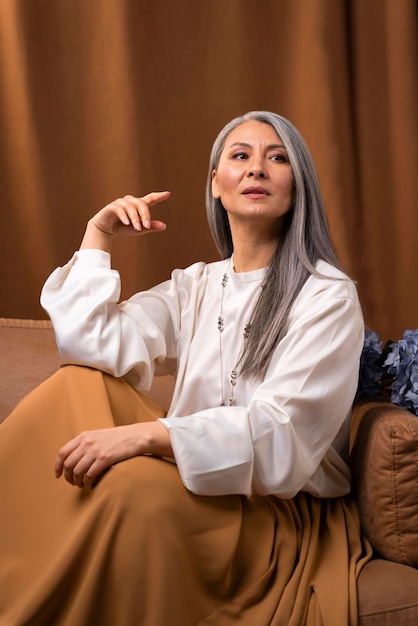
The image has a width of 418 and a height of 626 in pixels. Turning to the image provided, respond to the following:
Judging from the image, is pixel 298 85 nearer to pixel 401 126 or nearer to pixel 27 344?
pixel 401 126

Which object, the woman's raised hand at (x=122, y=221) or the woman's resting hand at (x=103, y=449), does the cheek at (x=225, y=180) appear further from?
the woman's resting hand at (x=103, y=449)

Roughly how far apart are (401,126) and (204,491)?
1.72 meters

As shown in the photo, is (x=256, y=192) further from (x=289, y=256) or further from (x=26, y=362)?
(x=26, y=362)

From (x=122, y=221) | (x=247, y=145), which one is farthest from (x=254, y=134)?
(x=122, y=221)

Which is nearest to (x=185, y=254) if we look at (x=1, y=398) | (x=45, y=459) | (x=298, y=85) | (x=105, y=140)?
(x=105, y=140)

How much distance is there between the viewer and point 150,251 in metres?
2.94

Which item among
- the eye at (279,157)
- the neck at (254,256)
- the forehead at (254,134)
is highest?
the forehead at (254,134)

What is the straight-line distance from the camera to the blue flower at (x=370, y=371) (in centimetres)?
211

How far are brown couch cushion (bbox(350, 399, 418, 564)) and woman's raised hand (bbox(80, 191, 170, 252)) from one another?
2.27ft

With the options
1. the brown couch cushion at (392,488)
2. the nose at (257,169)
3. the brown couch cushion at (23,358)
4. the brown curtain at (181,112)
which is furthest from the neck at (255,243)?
the brown curtain at (181,112)

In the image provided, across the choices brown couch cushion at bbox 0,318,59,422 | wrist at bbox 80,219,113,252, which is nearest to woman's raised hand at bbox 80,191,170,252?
wrist at bbox 80,219,113,252

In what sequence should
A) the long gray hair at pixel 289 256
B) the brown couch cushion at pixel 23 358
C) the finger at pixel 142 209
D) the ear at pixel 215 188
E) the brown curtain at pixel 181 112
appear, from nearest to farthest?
the long gray hair at pixel 289 256 < the finger at pixel 142 209 < the ear at pixel 215 188 < the brown couch cushion at pixel 23 358 < the brown curtain at pixel 181 112

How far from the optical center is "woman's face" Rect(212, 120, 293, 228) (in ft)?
6.53

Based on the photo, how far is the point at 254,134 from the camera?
204 centimetres
